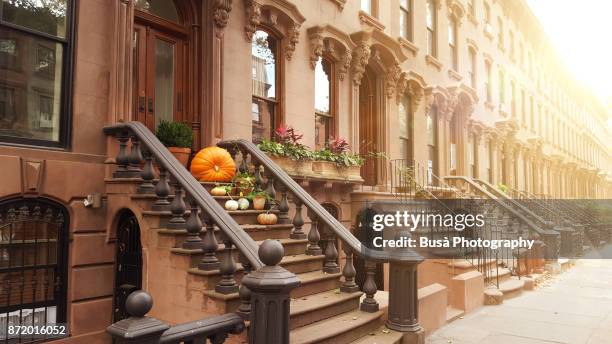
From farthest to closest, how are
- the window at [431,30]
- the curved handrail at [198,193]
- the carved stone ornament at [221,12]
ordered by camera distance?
the window at [431,30]
the carved stone ornament at [221,12]
the curved handrail at [198,193]

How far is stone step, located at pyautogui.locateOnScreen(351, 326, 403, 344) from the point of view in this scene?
529 cm

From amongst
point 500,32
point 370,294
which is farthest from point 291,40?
point 500,32

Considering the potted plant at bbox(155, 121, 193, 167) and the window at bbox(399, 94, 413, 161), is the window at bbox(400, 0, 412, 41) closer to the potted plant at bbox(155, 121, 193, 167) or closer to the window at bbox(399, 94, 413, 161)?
the window at bbox(399, 94, 413, 161)

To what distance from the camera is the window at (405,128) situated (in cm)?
1366

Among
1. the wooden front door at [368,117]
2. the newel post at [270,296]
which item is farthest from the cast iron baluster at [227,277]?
the wooden front door at [368,117]

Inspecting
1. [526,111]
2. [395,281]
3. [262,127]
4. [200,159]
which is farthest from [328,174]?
[526,111]

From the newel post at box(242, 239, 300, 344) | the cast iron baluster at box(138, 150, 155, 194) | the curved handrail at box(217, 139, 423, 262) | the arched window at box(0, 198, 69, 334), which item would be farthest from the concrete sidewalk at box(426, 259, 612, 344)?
the arched window at box(0, 198, 69, 334)

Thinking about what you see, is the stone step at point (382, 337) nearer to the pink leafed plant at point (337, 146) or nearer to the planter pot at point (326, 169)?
the planter pot at point (326, 169)

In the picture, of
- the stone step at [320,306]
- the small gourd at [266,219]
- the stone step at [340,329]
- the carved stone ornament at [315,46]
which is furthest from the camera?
the carved stone ornament at [315,46]

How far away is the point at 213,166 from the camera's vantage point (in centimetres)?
704

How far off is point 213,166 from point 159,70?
213 centimetres

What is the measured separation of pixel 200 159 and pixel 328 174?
3.04 m

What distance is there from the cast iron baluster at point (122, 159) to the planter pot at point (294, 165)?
281 cm

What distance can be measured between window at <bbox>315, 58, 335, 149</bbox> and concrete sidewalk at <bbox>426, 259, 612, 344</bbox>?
5.00 meters
